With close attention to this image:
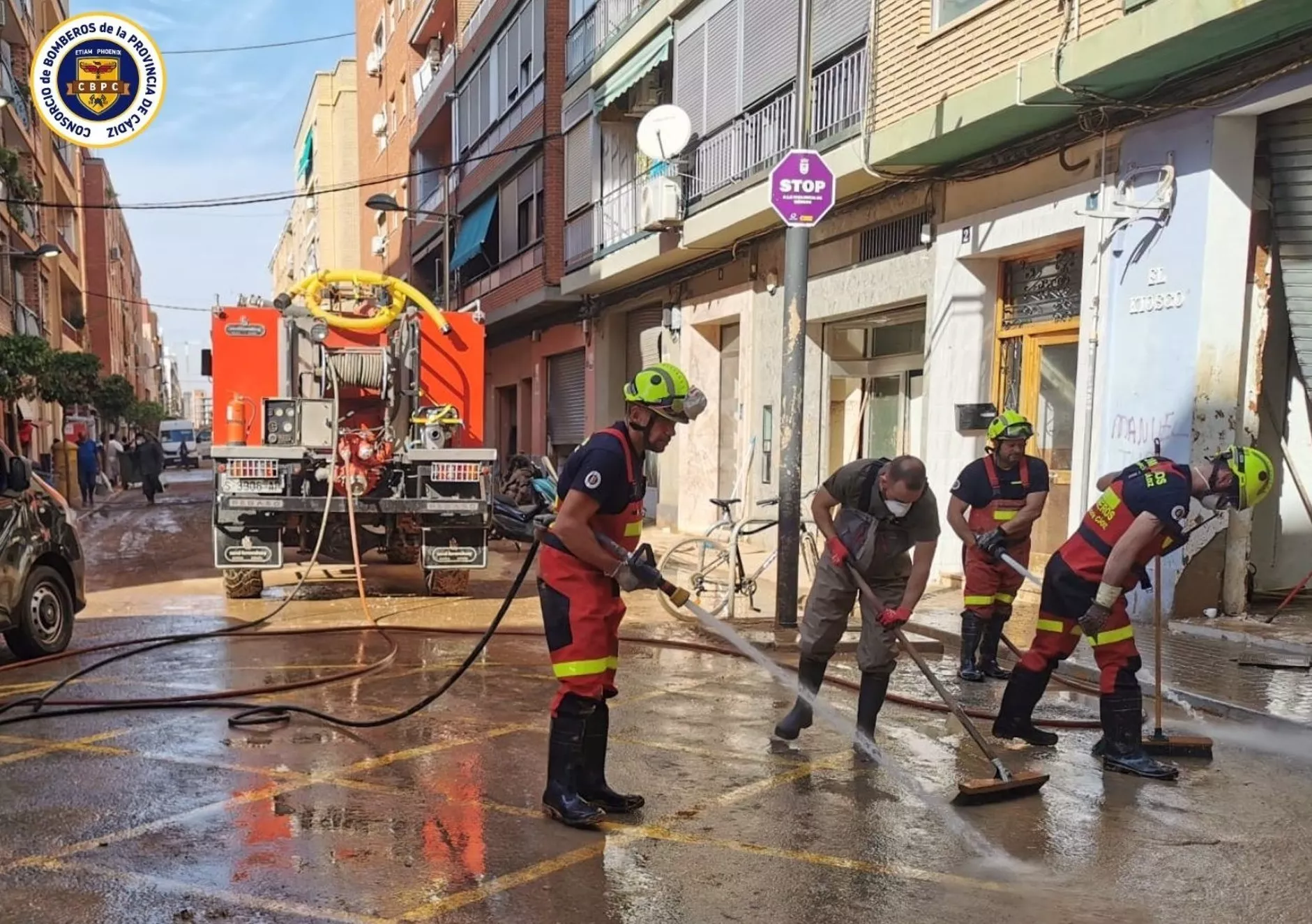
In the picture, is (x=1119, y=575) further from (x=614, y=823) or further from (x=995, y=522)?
(x=614, y=823)

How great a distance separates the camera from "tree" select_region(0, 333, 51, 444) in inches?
641

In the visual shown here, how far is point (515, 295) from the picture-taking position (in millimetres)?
20875

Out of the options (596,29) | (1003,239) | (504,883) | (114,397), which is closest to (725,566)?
(1003,239)

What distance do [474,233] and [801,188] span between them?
16.6 metres

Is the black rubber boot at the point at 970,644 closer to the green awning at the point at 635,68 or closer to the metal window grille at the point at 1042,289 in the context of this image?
the metal window grille at the point at 1042,289

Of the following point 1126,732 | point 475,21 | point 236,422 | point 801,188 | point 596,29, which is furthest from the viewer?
point 475,21

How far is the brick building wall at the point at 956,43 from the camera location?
8289 mm

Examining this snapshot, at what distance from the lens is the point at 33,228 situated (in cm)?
2895

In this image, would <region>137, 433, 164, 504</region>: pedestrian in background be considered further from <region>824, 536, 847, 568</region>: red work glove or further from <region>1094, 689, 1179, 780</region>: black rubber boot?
<region>1094, 689, 1179, 780</region>: black rubber boot

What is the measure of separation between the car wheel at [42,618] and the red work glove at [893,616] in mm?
5474

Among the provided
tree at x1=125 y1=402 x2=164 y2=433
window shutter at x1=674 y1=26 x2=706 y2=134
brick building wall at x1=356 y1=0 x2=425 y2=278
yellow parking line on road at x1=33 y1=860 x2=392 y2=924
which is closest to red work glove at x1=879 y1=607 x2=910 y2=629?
yellow parking line on road at x1=33 y1=860 x2=392 y2=924

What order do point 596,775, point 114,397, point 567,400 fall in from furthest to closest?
point 114,397 → point 567,400 → point 596,775

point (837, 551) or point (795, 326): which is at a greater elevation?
point (795, 326)

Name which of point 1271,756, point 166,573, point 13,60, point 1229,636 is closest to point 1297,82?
point 1229,636
